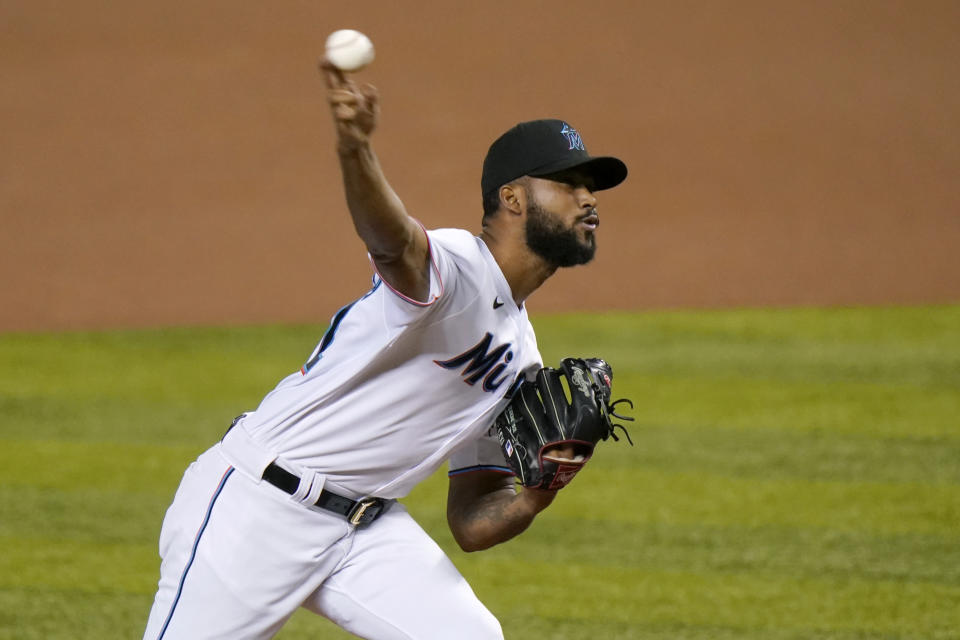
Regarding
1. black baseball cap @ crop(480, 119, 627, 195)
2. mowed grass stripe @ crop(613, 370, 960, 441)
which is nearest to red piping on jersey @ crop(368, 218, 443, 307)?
black baseball cap @ crop(480, 119, 627, 195)

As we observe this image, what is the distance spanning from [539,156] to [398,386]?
697 millimetres

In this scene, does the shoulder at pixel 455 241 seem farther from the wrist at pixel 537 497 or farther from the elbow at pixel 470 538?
the elbow at pixel 470 538

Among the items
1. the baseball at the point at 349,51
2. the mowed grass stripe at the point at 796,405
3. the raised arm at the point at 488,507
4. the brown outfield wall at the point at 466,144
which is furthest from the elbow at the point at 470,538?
the brown outfield wall at the point at 466,144

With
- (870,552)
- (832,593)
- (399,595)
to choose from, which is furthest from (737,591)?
(399,595)

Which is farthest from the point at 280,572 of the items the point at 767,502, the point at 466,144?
the point at 466,144

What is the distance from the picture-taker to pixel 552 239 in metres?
3.08

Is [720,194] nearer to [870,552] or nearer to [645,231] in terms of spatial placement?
[645,231]

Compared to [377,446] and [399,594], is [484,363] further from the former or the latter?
[399,594]

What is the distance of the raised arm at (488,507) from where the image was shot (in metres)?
3.26

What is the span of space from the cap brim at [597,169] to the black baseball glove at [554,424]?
495mm

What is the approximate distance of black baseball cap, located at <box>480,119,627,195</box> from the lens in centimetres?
309

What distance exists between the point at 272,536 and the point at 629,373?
277 inches

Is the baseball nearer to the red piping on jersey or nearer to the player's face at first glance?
the red piping on jersey

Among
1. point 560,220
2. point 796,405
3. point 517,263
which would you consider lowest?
point 796,405
